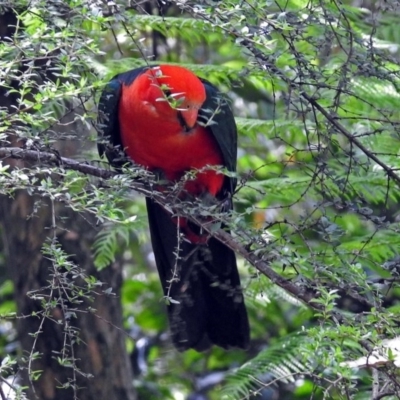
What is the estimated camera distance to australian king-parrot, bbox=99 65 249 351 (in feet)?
9.66

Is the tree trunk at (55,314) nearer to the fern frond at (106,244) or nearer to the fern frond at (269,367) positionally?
the fern frond at (106,244)

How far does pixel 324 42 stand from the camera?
7.11 feet

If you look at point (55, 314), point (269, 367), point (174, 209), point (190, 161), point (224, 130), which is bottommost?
point (55, 314)

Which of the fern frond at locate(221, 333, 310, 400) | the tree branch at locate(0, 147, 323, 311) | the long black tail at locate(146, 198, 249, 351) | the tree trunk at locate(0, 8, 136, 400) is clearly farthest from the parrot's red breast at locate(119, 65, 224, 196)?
the fern frond at locate(221, 333, 310, 400)

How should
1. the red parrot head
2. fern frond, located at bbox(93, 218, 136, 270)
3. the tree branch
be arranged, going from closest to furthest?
the tree branch, the red parrot head, fern frond, located at bbox(93, 218, 136, 270)

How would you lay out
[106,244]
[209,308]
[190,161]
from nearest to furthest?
[190,161] → [209,308] → [106,244]

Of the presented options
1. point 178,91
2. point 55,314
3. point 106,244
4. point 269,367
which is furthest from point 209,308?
point 178,91

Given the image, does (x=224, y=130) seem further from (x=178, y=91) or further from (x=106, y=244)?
(x=106, y=244)

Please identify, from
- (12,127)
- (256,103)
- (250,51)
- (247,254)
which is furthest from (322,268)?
(256,103)

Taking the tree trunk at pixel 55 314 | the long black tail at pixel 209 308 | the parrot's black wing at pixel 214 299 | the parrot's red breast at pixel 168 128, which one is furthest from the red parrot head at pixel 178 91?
the tree trunk at pixel 55 314

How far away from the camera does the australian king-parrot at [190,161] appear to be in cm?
294

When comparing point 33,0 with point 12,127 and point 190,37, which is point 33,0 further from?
point 190,37

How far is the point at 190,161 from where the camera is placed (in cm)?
313

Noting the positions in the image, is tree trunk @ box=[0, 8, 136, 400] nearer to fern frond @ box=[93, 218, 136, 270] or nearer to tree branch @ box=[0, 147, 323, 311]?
fern frond @ box=[93, 218, 136, 270]
